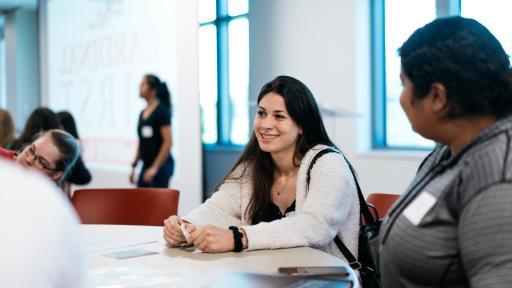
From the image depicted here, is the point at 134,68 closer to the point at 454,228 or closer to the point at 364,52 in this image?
the point at 364,52

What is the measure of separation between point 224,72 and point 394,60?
2.47 m

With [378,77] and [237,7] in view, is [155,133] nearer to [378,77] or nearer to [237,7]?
[378,77]

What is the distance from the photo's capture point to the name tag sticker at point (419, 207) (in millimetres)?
1361

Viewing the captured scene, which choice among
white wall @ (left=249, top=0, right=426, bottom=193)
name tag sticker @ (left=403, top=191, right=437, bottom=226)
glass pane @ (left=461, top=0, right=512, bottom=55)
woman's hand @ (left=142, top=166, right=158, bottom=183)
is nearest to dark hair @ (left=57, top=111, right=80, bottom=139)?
woman's hand @ (left=142, top=166, right=158, bottom=183)

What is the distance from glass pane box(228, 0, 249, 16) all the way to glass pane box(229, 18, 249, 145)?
0.09 metres

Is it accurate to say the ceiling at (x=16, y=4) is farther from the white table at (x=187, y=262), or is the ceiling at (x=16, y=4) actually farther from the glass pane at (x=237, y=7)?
the white table at (x=187, y=262)

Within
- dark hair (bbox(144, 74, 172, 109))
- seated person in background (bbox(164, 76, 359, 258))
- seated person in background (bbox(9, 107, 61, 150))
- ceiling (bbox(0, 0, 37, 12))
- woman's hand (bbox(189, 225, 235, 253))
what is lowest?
woman's hand (bbox(189, 225, 235, 253))

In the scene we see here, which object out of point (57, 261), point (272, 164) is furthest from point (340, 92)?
point (57, 261)

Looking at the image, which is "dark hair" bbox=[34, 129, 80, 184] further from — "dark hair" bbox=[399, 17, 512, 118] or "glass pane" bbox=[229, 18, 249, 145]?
"glass pane" bbox=[229, 18, 249, 145]

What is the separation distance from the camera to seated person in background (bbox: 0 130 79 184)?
2.65 meters

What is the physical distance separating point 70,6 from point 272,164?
5100 mm

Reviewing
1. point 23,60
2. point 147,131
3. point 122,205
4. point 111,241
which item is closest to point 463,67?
point 111,241

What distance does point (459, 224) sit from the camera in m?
1.28

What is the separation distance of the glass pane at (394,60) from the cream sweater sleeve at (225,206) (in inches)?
114
